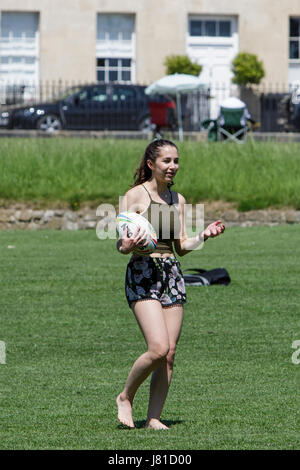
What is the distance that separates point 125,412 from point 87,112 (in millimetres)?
27982

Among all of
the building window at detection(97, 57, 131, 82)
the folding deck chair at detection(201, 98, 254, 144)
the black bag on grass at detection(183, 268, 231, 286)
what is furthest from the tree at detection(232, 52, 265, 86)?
the black bag on grass at detection(183, 268, 231, 286)

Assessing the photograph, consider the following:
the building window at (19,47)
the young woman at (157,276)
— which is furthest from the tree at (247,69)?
Answer: the young woman at (157,276)

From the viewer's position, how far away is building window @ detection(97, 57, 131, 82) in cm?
4469

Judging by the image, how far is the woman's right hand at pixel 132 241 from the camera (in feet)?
22.0

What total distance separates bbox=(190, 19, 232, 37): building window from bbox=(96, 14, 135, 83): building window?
263cm

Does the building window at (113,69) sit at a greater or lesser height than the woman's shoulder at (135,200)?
greater

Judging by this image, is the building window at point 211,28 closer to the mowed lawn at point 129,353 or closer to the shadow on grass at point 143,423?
the mowed lawn at point 129,353

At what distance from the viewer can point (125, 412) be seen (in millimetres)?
7137

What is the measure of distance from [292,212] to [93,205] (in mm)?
4182

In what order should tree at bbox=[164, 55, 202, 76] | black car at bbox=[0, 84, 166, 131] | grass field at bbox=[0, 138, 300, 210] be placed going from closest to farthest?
grass field at bbox=[0, 138, 300, 210], black car at bbox=[0, 84, 166, 131], tree at bbox=[164, 55, 202, 76]

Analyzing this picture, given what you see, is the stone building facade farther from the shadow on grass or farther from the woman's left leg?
the woman's left leg

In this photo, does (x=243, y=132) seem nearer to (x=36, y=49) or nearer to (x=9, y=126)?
(x=9, y=126)

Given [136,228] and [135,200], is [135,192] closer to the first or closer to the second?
[135,200]

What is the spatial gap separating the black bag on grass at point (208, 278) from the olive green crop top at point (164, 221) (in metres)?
8.01
